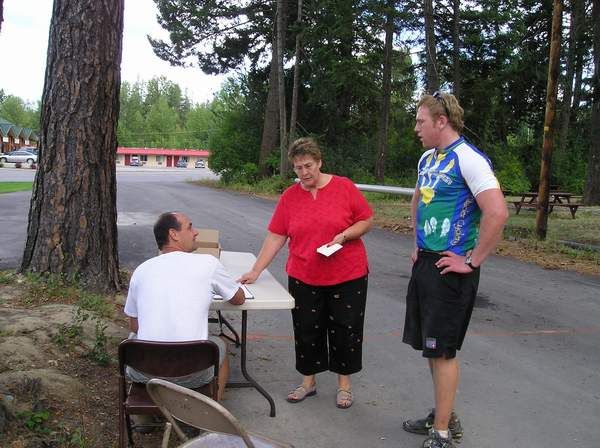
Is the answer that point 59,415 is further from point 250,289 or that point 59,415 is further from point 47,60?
point 47,60

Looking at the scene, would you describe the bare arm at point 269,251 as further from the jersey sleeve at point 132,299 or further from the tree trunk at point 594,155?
the tree trunk at point 594,155

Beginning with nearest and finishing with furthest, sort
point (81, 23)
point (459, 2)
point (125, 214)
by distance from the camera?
point (81, 23) → point (125, 214) → point (459, 2)

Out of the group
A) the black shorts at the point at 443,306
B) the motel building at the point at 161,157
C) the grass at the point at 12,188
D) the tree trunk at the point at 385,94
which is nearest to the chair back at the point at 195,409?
the black shorts at the point at 443,306

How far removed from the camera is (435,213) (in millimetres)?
3264

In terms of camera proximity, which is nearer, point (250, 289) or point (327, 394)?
point (250, 289)

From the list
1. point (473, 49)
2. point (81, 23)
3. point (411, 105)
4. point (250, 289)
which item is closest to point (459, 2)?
point (473, 49)

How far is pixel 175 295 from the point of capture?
3.09 metres

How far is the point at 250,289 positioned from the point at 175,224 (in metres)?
0.83

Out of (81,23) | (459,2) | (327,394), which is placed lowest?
(327,394)

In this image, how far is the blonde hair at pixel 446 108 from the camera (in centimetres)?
323

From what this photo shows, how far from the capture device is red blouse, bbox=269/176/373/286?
3893mm

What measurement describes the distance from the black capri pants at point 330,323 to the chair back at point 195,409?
6.04 feet

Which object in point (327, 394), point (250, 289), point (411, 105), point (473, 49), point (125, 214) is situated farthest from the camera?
point (411, 105)

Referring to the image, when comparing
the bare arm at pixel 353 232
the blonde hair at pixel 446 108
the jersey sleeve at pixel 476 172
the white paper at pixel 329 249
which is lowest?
the white paper at pixel 329 249
